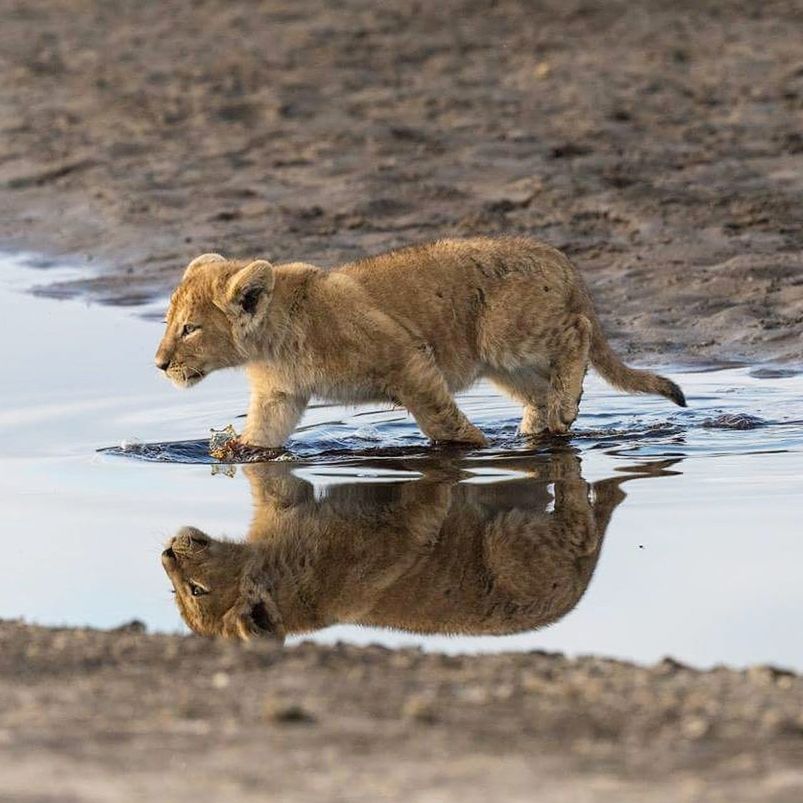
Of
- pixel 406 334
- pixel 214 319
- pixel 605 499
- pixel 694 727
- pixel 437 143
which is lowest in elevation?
pixel 605 499

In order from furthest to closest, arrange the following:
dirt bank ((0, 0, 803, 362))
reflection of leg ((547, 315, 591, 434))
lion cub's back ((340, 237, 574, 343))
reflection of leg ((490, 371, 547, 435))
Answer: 1. dirt bank ((0, 0, 803, 362))
2. reflection of leg ((490, 371, 547, 435))
3. reflection of leg ((547, 315, 591, 434))
4. lion cub's back ((340, 237, 574, 343))

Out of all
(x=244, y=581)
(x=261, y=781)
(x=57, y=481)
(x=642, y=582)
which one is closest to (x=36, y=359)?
(x=57, y=481)

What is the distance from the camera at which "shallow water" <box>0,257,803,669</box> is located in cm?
643

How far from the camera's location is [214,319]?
910 centimetres

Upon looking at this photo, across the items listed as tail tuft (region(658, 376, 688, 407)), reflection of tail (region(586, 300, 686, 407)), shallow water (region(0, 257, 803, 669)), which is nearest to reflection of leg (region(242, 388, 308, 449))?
shallow water (region(0, 257, 803, 669))

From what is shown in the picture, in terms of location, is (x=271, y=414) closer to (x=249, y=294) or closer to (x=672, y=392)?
(x=249, y=294)

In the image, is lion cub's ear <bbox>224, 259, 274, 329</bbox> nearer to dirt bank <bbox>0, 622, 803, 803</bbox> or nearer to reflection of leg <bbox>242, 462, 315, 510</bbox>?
reflection of leg <bbox>242, 462, 315, 510</bbox>

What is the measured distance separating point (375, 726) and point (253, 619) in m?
1.64

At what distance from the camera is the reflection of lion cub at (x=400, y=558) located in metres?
6.55

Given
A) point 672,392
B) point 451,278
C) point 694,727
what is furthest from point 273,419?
point 694,727

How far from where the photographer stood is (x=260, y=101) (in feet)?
60.2

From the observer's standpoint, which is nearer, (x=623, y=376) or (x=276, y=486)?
(x=276, y=486)

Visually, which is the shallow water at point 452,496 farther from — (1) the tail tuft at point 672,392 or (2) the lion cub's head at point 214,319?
(2) the lion cub's head at point 214,319

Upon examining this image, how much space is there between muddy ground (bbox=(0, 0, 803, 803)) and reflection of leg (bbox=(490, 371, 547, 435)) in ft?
5.73
